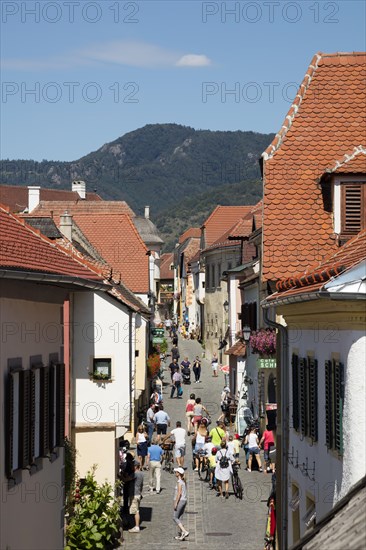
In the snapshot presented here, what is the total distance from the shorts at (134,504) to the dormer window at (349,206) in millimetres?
8697

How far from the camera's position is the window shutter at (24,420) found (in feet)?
56.1

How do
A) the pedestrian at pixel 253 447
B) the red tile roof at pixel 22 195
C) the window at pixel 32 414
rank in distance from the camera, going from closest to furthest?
the window at pixel 32 414 < the pedestrian at pixel 253 447 < the red tile roof at pixel 22 195

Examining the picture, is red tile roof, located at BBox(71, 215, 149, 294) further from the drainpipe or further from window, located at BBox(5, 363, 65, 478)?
the drainpipe

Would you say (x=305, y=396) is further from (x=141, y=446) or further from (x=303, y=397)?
(x=141, y=446)

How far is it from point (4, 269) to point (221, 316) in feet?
220

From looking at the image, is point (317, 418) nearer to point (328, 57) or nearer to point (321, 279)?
point (321, 279)

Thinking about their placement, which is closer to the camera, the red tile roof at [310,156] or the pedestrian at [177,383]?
the red tile roof at [310,156]

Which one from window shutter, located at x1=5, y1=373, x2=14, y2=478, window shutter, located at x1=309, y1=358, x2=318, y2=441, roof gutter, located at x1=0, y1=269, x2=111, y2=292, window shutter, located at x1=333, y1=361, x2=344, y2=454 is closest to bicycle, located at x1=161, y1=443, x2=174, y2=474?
roof gutter, located at x1=0, y1=269, x2=111, y2=292

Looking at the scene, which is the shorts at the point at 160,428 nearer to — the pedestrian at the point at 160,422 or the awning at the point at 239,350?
the pedestrian at the point at 160,422

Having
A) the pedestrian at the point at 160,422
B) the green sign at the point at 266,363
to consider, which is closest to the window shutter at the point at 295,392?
the green sign at the point at 266,363

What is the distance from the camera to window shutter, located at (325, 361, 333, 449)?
15.3 meters

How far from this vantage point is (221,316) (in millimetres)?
80750

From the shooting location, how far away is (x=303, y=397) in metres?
18.5

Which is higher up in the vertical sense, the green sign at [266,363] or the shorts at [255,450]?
the green sign at [266,363]
